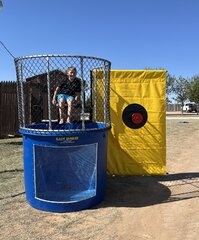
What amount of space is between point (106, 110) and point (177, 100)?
2403 inches

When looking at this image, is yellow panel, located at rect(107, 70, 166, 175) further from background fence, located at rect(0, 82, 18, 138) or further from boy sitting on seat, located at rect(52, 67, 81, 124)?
background fence, located at rect(0, 82, 18, 138)

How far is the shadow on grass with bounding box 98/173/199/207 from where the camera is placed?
18.4 ft

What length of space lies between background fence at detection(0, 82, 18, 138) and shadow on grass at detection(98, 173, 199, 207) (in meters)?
8.11

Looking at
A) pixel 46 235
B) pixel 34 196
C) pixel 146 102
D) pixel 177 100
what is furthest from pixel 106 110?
pixel 177 100

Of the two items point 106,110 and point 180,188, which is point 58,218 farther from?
point 180,188

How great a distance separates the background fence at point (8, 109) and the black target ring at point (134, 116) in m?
8.07

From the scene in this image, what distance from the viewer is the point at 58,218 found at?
4.91 m

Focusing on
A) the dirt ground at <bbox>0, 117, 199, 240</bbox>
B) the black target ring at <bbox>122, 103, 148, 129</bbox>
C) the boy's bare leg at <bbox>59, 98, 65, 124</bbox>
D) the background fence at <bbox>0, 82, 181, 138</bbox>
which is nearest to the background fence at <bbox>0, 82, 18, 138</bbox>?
the background fence at <bbox>0, 82, 181, 138</bbox>

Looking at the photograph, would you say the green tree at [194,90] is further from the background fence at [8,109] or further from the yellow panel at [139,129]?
the yellow panel at [139,129]

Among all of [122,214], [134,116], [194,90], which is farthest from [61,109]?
[194,90]

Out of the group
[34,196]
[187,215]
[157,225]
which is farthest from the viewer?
[34,196]

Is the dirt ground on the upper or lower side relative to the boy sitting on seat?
lower

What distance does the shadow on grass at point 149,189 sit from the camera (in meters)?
5.62

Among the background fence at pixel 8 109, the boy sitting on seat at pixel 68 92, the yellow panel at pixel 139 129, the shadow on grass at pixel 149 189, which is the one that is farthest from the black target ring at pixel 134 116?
the background fence at pixel 8 109
